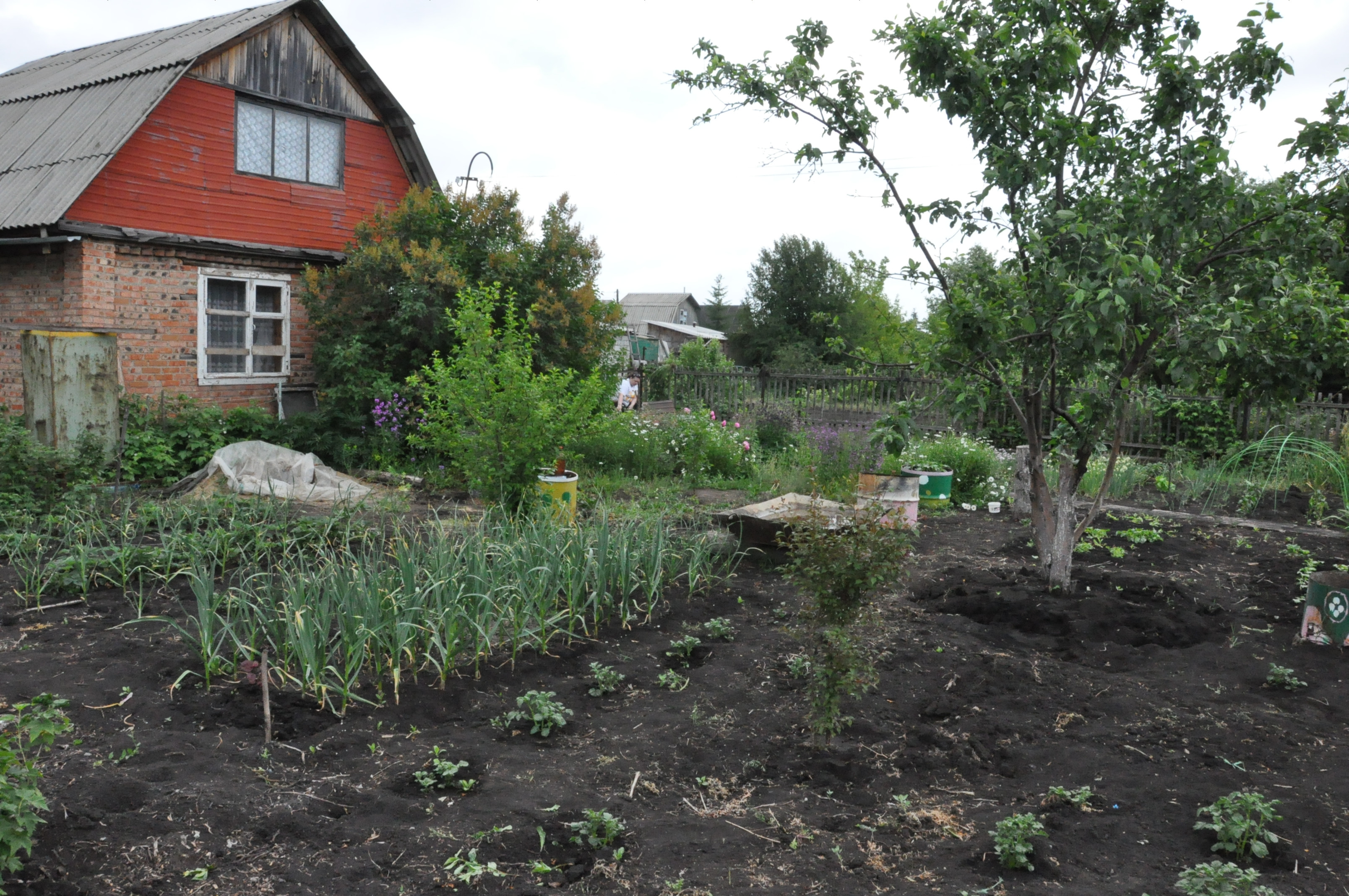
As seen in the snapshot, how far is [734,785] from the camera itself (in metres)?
3.28

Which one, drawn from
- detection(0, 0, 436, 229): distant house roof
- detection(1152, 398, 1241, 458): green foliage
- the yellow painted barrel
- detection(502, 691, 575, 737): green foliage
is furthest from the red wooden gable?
detection(1152, 398, 1241, 458): green foliage

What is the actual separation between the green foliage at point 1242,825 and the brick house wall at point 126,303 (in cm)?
1082

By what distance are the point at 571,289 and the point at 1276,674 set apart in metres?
10.1

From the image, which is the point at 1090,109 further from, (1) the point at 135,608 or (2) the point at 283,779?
(1) the point at 135,608

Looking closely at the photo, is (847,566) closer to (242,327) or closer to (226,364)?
(226,364)

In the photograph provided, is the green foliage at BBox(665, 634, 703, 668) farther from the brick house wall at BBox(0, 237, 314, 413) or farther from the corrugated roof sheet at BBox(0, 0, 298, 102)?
the corrugated roof sheet at BBox(0, 0, 298, 102)

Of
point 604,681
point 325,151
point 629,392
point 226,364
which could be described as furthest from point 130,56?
point 604,681

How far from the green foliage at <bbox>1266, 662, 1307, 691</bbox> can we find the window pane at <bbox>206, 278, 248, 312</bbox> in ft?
38.3

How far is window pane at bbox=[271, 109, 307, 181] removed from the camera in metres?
12.5

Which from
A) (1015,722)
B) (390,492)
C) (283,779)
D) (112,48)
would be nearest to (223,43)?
(112,48)

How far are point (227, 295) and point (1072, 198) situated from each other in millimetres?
10428

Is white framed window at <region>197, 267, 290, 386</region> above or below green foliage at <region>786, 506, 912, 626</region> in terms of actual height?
above

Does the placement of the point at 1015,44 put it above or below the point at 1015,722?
above

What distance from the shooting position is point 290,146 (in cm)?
1266
